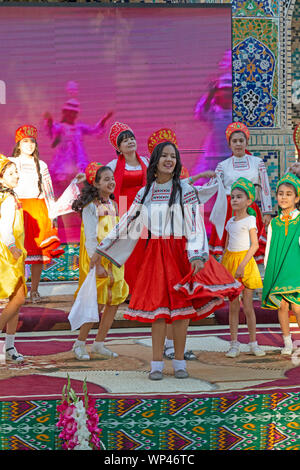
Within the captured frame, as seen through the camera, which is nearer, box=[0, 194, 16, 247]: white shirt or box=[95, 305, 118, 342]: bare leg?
box=[0, 194, 16, 247]: white shirt

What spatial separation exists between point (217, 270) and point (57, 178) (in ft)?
14.1

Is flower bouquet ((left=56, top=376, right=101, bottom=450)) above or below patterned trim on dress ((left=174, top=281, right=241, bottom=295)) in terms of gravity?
below

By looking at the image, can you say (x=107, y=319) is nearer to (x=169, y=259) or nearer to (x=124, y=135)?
(x=169, y=259)

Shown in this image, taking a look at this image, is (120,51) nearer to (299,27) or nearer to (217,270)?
(299,27)

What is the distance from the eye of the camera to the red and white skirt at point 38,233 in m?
7.96

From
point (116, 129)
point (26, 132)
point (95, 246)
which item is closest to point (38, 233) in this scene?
point (26, 132)

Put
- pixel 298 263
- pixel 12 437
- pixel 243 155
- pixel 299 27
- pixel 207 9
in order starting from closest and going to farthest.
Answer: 1. pixel 12 437
2. pixel 298 263
3. pixel 243 155
4. pixel 207 9
5. pixel 299 27

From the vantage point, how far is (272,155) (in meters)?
9.68

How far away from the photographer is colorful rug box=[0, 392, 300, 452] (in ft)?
14.2

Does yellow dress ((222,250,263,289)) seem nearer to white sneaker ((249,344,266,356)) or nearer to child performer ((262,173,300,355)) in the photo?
child performer ((262,173,300,355))

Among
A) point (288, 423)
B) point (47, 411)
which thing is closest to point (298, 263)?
point (288, 423)

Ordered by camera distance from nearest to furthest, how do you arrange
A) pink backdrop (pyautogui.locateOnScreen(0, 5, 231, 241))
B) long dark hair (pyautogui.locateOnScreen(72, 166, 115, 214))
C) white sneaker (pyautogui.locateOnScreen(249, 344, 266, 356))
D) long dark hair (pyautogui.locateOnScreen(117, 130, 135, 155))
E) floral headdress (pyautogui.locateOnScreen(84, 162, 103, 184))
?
white sneaker (pyautogui.locateOnScreen(249, 344, 266, 356)), long dark hair (pyautogui.locateOnScreen(72, 166, 115, 214)), floral headdress (pyautogui.locateOnScreen(84, 162, 103, 184)), long dark hair (pyautogui.locateOnScreen(117, 130, 135, 155)), pink backdrop (pyautogui.locateOnScreen(0, 5, 231, 241))

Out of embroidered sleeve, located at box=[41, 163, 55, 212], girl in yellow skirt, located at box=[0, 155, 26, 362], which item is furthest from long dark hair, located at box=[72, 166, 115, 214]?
embroidered sleeve, located at box=[41, 163, 55, 212]

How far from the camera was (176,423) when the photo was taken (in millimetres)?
4402
